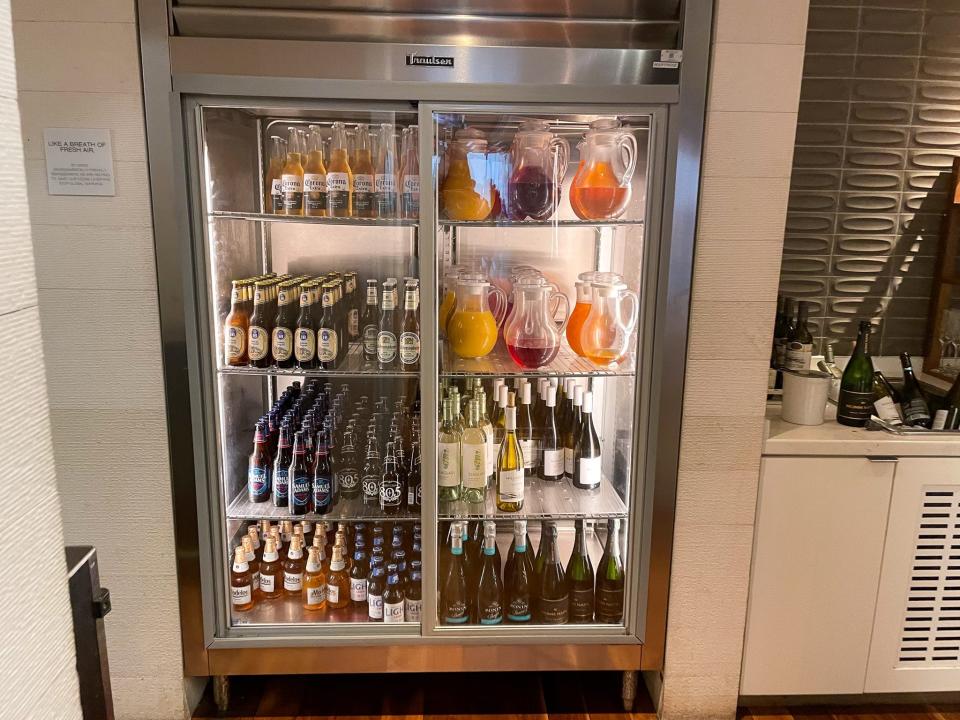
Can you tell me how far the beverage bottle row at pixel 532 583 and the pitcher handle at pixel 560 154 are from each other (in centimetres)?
98

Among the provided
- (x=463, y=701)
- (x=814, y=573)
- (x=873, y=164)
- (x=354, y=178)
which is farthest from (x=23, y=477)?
(x=873, y=164)

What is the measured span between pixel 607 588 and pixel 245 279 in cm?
135

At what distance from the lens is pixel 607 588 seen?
78.0 inches

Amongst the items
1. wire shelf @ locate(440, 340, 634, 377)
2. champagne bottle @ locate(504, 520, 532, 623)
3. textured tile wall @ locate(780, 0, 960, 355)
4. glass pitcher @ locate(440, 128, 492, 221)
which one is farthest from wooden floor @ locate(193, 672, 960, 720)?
glass pitcher @ locate(440, 128, 492, 221)

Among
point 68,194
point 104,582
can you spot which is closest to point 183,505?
point 104,582

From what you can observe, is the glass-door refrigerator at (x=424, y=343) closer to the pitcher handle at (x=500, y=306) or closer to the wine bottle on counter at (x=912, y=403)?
the pitcher handle at (x=500, y=306)

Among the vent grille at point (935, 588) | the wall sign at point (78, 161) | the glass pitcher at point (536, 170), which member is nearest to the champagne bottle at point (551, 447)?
the glass pitcher at point (536, 170)

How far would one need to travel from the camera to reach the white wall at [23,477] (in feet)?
2.02

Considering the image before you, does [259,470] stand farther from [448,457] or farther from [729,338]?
[729,338]

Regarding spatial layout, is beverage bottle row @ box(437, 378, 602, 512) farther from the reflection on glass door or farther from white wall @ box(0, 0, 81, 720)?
white wall @ box(0, 0, 81, 720)

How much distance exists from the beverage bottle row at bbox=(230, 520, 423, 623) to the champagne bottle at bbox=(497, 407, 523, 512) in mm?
281

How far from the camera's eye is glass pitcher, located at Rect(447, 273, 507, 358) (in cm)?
187

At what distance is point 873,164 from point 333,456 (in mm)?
1989

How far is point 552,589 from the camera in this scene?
2.00 meters
